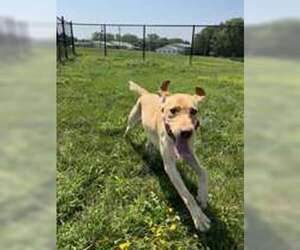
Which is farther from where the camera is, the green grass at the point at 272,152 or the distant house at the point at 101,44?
the distant house at the point at 101,44

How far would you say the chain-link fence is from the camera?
2.01m

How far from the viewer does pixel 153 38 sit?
2002mm

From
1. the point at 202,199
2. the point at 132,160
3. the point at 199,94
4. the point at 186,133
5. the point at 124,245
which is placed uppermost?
the point at 199,94

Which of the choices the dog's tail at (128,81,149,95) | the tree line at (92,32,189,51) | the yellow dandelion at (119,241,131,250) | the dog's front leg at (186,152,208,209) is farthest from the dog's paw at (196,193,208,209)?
the tree line at (92,32,189,51)

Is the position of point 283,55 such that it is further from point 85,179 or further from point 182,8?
point 85,179

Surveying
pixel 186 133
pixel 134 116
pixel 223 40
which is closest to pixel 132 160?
pixel 134 116

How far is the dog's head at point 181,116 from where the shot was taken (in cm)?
191

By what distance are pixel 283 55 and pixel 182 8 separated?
330mm

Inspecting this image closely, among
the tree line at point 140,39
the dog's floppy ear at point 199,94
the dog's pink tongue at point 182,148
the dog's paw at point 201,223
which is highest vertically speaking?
the tree line at point 140,39

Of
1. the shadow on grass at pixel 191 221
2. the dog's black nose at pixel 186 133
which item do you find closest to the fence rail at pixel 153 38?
the dog's black nose at pixel 186 133

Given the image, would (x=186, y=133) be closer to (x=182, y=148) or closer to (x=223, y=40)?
(x=182, y=148)

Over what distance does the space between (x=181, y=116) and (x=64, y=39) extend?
435 millimetres

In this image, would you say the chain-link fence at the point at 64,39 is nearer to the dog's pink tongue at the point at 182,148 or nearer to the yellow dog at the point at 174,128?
the yellow dog at the point at 174,128

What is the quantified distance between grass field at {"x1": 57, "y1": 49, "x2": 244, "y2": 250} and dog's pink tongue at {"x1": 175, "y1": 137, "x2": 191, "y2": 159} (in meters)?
0.04
